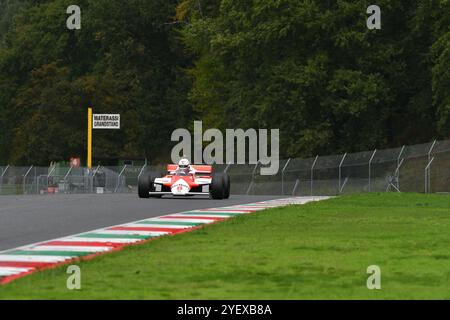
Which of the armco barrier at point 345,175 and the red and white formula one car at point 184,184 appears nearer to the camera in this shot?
the red and white formula one car at point 184,184

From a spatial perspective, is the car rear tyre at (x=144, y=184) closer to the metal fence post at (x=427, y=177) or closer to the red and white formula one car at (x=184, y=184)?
the red and white formula one car at (x=184, y=184)

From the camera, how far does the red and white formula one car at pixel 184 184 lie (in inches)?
1291

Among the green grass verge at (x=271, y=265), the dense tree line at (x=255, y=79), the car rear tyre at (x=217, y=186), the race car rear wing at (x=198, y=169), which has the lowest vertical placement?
the green grass verge at (x=271, y=265)

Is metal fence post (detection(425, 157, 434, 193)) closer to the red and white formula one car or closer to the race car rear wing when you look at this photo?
the race car rear wing

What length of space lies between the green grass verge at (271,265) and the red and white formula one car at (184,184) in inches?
472

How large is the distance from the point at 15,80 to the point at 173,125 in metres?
15.3

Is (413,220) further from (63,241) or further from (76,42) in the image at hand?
(76,42)

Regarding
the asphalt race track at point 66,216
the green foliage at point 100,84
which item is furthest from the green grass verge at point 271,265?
the green foliage at point 100,84

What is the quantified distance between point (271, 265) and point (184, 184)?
66.5 ft

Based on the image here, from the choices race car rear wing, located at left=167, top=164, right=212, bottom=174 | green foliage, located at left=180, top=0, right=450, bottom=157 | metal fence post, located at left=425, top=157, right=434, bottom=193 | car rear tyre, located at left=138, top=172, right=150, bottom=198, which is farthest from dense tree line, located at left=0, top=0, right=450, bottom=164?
car rear tyre, located at left=138, top=172, right=150, bottom=198

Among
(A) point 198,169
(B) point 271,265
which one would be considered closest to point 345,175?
(A) point 198,169

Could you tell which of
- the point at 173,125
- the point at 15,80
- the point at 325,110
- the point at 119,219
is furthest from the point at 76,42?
the point at 119,219

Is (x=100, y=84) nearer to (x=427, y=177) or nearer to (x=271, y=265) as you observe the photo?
(x=427, y=177)

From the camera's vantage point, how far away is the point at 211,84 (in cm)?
6544
